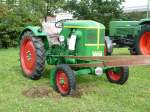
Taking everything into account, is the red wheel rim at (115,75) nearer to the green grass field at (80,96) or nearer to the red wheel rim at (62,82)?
the green grass field at (80,96)

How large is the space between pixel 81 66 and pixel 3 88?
1528mm

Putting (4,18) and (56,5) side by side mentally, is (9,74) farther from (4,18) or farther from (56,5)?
(56,5)

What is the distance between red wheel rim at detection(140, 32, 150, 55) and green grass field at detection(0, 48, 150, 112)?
2871 millimetres

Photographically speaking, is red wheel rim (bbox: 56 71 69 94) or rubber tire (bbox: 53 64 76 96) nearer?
rubber tire (bbox: 53 64 76 96)

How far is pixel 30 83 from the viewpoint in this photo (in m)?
8.52

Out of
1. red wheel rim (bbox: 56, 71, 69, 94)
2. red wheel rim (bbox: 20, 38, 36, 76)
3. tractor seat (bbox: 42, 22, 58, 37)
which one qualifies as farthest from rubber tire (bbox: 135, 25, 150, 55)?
red wheel rim (bbox: 56, 71, 69, 94)

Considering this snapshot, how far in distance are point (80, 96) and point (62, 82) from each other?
0.53 m

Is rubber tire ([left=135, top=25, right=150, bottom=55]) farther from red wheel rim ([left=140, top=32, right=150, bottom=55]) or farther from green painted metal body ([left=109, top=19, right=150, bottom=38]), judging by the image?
green painted metal body ([left=109, top=19, right=150, bottom=38])

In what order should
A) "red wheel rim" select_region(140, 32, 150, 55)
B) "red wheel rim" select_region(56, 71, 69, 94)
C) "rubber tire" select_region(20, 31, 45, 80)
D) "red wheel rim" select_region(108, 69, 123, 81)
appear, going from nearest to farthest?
"red wheel rim" select_region(56, 71, 69, 94) < "rubber tire" select_region(20, 31, 45, 80) < "red wheel rim" select_region(108, 69, 123, 81) < "red wheel rim" select_region(140, 32, 150, 55)

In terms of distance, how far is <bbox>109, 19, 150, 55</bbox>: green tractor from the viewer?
12.4 meters

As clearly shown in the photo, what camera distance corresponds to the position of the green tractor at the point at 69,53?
7660 millimetres

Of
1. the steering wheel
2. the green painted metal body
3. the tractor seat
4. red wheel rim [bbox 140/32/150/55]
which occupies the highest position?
the steering wheel

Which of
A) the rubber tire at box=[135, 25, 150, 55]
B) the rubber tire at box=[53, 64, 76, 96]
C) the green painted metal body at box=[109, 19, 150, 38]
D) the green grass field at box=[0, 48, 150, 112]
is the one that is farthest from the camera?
the green painted metal body at box=[109, 19, 150, 38]

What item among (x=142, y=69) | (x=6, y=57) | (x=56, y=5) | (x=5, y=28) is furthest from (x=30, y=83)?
(x=56, y=5)
